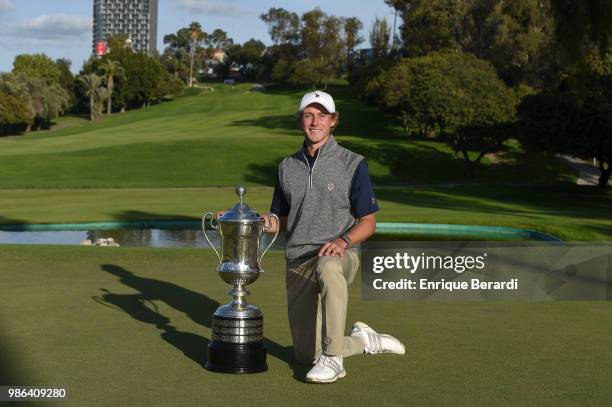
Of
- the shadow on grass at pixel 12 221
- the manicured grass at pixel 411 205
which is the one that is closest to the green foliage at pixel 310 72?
the manicured grass at pixel 411 205

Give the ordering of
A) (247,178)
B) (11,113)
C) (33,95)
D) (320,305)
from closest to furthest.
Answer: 1. (320,305)
2. (247,178)
3. (11,113)
4. (33,95)

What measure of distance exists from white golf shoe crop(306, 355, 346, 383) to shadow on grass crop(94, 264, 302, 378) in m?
0.59

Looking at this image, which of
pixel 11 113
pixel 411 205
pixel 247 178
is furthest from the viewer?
pixel 11 113

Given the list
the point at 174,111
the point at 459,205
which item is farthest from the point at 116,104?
the point at 459,205

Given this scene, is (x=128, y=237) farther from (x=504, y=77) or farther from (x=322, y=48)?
(x=322, y=48)

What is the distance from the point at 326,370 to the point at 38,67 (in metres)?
135

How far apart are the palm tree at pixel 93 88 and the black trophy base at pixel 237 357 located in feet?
390

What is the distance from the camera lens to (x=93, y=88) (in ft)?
407

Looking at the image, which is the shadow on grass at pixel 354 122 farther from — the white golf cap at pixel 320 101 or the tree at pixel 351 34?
the white golf cap at pixel 320 101

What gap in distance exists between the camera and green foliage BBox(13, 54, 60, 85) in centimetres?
13200

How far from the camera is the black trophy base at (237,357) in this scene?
7.10 metres

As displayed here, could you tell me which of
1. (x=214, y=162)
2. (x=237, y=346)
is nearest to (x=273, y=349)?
(x=237, y=346)

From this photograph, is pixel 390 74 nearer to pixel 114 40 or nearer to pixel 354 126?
pixel 354 126

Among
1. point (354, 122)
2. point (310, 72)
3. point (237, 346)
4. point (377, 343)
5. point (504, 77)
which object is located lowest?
point (354, 122)
